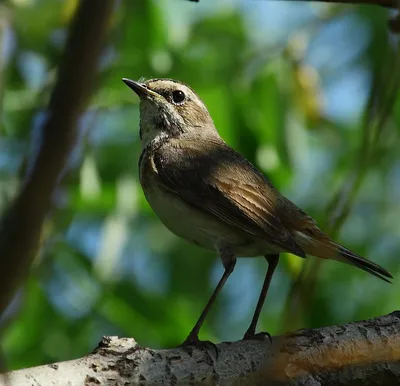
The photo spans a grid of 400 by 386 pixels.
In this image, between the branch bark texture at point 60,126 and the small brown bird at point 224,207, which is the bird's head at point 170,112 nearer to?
the small brown bird at point 224,207

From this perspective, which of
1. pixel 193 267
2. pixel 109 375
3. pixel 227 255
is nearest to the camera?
pixel 109 375

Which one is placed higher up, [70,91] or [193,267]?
[70,91]

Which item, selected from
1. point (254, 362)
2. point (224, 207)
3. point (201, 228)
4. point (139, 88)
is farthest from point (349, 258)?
point (139, 88)

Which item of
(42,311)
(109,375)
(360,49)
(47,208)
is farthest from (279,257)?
(47,208)

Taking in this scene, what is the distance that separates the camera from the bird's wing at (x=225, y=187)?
496 cm

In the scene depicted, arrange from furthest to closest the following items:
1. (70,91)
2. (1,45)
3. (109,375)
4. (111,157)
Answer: (111,157)
(1,45)
(109,375)
(70,91)

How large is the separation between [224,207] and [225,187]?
208 millimetres

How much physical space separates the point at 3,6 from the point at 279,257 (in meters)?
2.55

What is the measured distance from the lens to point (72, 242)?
5.91 meters

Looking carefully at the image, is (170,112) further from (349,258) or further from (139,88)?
(349,258)

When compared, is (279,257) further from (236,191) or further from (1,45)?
(1,45)

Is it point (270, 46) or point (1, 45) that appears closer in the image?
point (1, 45)

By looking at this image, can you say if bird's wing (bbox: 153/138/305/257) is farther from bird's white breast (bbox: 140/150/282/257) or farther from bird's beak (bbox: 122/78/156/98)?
bird's beak (bbox: 122/78/156/98)

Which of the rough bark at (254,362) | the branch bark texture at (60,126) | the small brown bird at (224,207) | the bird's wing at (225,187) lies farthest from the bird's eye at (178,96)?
the branch bark texture at (60,126)
